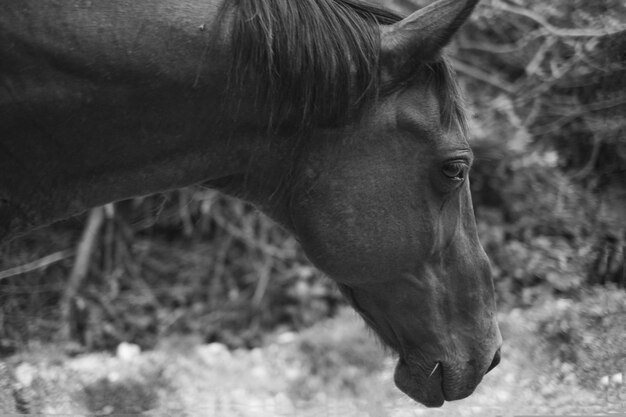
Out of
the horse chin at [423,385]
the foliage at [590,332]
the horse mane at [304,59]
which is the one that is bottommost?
the foliage at [590,332]

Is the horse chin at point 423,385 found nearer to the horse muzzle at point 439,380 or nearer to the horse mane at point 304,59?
the horse muzzle at point 439,380

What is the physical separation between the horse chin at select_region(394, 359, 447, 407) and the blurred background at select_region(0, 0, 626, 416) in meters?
0.88

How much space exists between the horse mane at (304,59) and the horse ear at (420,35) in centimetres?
4

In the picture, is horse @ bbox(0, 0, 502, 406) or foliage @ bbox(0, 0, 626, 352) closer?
horse @ bbox(0, 0, 502, 406)

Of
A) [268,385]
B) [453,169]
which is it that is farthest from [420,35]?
[268,385]

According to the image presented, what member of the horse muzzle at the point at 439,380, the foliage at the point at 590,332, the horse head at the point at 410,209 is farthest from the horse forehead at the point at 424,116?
the foliage at the point at 590,332

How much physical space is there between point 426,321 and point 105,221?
3.89m

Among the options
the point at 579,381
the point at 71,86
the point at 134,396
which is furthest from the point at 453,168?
the point at 134,396

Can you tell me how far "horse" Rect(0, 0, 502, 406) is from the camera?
1.76 meters

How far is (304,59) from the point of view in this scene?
1855mm

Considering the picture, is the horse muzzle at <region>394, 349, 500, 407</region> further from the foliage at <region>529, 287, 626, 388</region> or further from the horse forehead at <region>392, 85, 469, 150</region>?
the foliage at <region>529, 287, 626, 388</region>

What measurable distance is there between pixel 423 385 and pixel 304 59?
1.04 meters

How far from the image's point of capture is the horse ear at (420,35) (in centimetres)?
187

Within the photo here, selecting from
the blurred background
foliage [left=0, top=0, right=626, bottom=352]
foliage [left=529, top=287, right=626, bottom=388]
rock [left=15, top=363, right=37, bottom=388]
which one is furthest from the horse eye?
rock [left=15, top=363, right=37, bottom=388]
